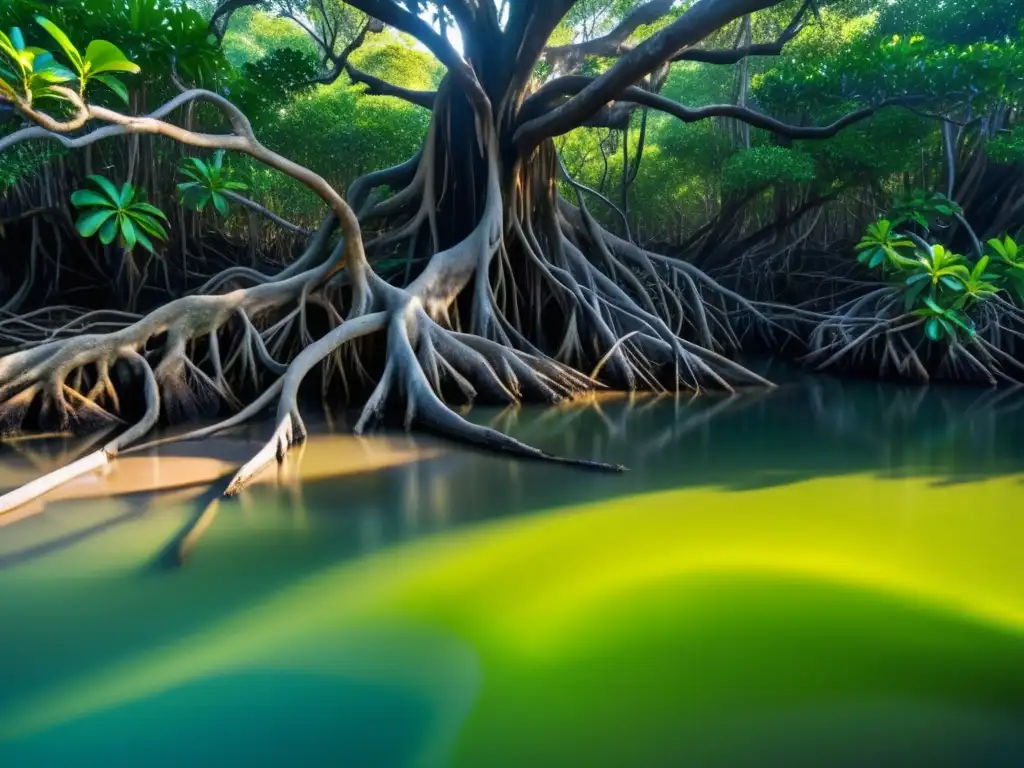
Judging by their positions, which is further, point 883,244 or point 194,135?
point 883,244

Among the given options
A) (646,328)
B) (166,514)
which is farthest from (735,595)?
(646,328)

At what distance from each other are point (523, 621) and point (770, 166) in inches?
279

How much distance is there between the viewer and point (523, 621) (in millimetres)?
1644

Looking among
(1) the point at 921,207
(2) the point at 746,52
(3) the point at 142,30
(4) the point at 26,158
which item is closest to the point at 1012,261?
(1) the point at 921,207

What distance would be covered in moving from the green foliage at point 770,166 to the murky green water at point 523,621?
5428 millimetres

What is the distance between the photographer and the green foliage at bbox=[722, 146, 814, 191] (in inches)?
297

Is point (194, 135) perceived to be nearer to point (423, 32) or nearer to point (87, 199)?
point (87, 199)

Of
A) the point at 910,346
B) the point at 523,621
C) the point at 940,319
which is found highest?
the point at 940,319

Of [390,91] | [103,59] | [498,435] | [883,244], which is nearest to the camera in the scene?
[103,59]

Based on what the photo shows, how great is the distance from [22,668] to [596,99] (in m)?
4.55

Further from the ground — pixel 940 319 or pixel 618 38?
pixel 618 38

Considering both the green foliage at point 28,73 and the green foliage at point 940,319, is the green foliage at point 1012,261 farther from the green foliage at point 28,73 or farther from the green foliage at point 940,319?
the green foliage at point 28,73

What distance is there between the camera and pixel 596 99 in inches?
195

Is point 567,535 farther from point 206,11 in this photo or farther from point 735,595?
point 206,11
